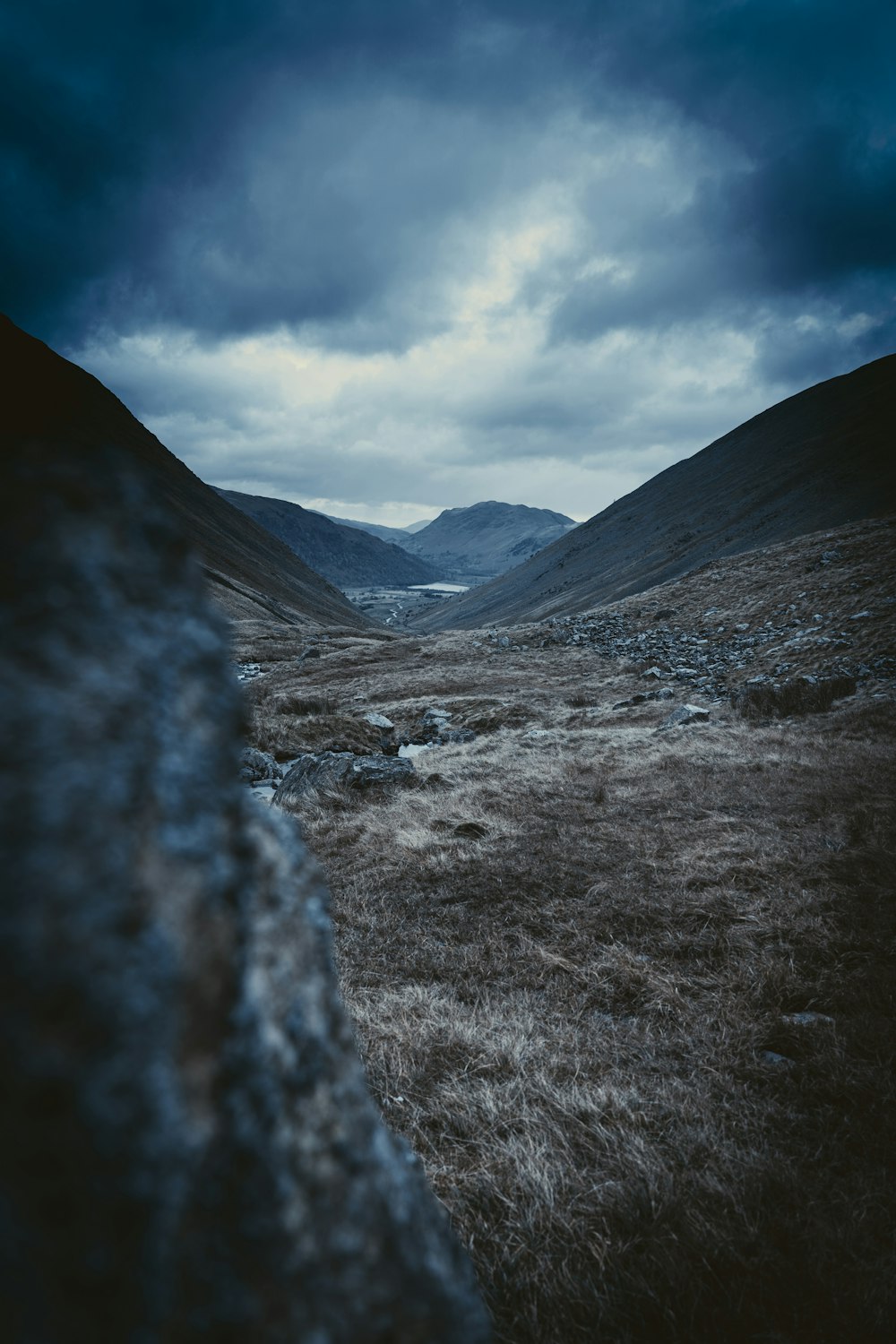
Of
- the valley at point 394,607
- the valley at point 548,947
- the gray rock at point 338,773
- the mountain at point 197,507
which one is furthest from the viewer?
the valley at point 394,607

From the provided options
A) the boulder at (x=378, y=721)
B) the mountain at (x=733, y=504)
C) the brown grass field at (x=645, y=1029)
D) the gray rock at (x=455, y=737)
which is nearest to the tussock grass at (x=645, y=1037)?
the brown grass field at (x=645, y=1029)

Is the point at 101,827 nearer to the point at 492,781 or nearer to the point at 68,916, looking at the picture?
the point at 68,916

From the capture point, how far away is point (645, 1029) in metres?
3.49

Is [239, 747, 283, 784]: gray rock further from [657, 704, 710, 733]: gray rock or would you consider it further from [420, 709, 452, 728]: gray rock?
[657, 704, 710, 733]: gray rock

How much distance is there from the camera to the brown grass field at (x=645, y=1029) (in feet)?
6.20

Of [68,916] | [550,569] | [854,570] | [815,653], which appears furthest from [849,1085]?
[550,569]

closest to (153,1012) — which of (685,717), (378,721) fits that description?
(685,717)

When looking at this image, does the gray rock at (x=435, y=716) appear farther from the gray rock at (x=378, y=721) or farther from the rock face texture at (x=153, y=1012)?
the rock face texture at (x=153, y=1012)

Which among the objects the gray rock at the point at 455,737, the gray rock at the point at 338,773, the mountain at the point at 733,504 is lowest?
the gray rock at the point at 455,737

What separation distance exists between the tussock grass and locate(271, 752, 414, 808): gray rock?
4.13 ft

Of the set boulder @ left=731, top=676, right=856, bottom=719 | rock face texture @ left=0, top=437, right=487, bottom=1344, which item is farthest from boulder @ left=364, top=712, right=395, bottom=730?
rock face texture @ left=0, top=437, right=487, bottom=1344

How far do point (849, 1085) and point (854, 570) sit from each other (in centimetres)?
3064

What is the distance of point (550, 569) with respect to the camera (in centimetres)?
10412

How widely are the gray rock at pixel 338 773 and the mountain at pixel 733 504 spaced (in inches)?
2011
